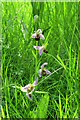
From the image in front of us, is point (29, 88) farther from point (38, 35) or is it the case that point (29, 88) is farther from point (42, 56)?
point (42, 56)

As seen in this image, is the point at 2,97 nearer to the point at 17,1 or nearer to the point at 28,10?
the point at 28,10

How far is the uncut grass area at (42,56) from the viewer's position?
36.9 inches

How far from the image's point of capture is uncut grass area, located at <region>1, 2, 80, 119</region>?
94cm

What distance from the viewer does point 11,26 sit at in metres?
1.35

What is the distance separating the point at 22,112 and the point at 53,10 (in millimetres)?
729

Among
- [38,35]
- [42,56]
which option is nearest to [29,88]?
[38,35]

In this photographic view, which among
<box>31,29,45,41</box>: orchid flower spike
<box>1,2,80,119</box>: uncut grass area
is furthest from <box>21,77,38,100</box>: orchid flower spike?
<box>31,29,45,41</box>: orchid flower spike

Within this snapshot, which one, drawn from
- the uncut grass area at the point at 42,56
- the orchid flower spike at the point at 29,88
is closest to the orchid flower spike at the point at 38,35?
the uncut grass area at the point at 42,56

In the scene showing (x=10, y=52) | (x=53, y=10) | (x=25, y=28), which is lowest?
(x=10, y=52)

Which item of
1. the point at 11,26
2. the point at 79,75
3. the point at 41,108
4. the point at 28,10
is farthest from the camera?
the point at 28,10

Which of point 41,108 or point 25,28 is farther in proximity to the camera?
point 25,28

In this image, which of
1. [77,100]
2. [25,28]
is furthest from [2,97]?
[25,28]

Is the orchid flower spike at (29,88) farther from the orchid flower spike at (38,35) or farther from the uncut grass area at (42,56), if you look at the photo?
the orchid flower spike at (38,35)

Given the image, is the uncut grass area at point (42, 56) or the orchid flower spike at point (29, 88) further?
the uncut grass area at point (42, 56)
